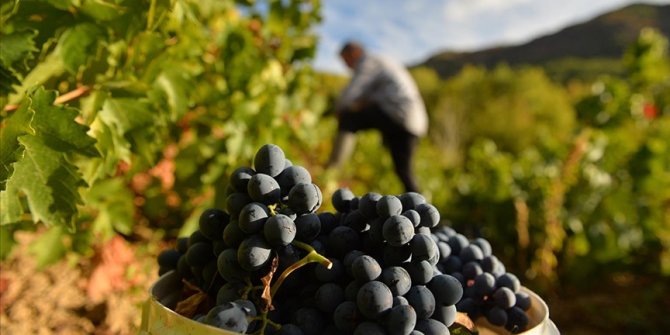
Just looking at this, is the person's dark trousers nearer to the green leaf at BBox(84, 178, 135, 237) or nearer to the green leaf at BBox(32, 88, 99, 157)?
the green leaf at BBox(84, 178, 135, 237)

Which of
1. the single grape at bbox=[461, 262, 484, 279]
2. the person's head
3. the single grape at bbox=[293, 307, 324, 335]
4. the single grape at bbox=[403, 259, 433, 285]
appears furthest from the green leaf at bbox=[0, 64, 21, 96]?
the person's head

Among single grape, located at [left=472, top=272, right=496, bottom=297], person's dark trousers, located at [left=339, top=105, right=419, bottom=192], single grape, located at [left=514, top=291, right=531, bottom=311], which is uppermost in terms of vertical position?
single grape, located at [left=472, top=272, right=496, bottom=297]

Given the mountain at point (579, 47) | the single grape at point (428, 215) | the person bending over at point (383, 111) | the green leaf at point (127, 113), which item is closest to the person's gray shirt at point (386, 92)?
the person bending over at point (383, 111)

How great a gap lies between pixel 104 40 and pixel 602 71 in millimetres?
48508

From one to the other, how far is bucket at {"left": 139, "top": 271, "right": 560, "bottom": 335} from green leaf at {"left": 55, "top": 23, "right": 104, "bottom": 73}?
0.64 metres

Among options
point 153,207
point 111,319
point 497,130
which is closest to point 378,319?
point 111,319

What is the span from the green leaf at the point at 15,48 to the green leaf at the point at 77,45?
0.42 ft

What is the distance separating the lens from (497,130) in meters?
22.6

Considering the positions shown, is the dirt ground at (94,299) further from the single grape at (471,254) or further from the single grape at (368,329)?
the single grape at (368,329)

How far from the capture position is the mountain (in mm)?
48969

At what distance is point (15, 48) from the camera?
116 cm

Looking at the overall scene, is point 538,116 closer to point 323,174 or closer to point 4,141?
point 323,174

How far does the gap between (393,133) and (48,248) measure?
3391mm

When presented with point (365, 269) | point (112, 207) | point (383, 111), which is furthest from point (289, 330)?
point (383, 111)
